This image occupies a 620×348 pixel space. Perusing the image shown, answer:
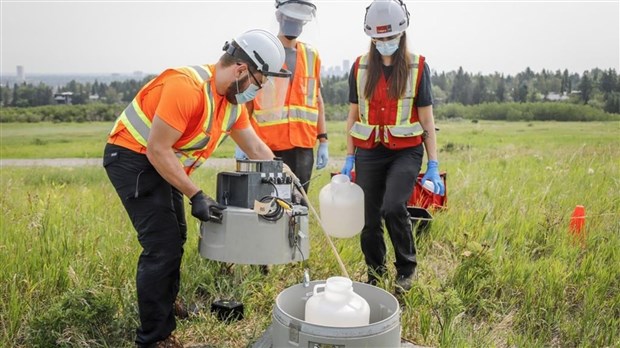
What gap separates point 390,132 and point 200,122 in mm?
1394

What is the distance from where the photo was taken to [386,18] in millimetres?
3607

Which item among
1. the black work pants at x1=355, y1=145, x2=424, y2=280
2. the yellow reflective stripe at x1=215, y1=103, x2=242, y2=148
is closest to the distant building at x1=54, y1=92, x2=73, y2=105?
the black work pants at x1=355, y1=145, x2=424, y2=280

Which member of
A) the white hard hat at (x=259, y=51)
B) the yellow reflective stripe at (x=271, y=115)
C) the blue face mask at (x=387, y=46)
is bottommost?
the yellow reflective stripe at (x=271, y=115)

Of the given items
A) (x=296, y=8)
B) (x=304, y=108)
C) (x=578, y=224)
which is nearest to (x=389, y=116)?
(x=304, y=108)

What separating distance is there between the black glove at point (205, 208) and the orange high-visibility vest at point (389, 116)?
1.43m

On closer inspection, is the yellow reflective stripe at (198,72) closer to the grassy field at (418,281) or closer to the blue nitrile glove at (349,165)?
the grassy field at (418,281)

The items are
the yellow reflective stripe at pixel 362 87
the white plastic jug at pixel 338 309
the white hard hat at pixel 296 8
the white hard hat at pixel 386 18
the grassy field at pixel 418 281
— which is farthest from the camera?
the white hard hat at pixel 296 8

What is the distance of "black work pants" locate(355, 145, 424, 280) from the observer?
3.60 m

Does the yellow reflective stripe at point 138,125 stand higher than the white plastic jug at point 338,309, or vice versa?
the yellow reflective stripe at point 138,125

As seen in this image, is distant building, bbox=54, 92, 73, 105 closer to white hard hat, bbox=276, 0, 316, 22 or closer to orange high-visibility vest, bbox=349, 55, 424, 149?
white hard hat, bbox=276, 0, 316, 22

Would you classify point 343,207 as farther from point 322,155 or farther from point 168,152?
point 168,152

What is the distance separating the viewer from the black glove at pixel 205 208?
2.64 m

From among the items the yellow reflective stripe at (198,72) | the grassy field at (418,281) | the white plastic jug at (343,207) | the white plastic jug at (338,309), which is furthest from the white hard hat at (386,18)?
the white plastic jug at (338,309)

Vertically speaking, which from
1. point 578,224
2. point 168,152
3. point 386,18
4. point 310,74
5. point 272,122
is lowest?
point 578,224
